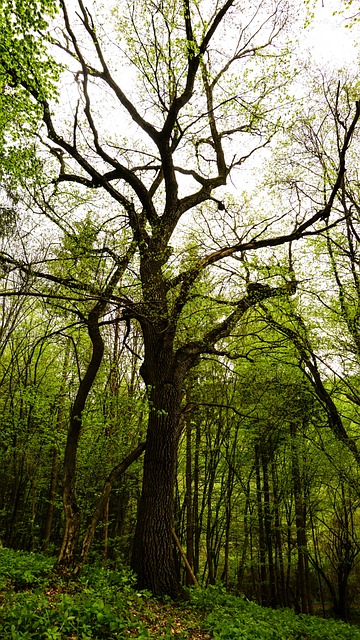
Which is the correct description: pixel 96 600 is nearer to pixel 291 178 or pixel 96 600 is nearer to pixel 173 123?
pixel 173 123

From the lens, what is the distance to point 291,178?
11109 mm

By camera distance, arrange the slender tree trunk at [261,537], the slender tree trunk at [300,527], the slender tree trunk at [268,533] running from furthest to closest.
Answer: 1. the slender tree trunk at [261,537]
2. the slender tree trunk at [268,533]
3. the slender tree trunk at [300,527]

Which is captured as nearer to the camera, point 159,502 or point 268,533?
point 159,502

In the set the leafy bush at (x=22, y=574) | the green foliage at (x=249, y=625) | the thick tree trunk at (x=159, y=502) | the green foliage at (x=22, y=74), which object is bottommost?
the green foliage at (x=249, y=625)

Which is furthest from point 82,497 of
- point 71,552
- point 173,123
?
point 173,123

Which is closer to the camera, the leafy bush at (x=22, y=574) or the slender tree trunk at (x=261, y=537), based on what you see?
the leafy bush at (x=22, y=574)

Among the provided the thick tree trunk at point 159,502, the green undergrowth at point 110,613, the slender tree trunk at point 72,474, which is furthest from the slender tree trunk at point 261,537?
the slender tree trunk at point 72,474

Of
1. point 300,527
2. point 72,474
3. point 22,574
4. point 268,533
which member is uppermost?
point 72,474

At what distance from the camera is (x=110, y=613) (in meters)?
4.51

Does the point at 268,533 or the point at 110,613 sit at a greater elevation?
the point at 268,533

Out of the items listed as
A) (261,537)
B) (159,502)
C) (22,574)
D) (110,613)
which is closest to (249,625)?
(159,502)

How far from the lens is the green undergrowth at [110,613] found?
4062 millimetres

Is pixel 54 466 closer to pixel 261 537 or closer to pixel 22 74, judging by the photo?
pixel 261 537

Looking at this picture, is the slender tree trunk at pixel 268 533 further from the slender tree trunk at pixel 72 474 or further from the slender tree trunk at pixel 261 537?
the slender tree trunk at pixel 72 474
